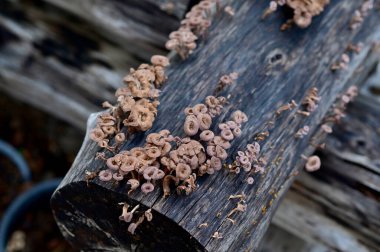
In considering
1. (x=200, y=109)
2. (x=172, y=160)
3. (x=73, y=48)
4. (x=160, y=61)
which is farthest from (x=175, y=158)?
(x=73, y=48)

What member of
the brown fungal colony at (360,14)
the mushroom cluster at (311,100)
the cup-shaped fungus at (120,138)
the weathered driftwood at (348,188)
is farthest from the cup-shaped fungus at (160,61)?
the weathered driftwood at (348,188)

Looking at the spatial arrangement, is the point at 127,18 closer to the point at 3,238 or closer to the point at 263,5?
the point at 263,5

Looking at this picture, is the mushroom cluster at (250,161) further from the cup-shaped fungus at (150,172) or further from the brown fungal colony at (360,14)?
the brown fungal colony at (360,14)

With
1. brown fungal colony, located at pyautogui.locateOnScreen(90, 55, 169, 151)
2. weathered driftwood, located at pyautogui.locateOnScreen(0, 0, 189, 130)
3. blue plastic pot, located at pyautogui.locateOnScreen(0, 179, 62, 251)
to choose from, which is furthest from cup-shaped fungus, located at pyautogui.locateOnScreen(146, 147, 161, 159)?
blue plastic pot, located at pyautogui.locateOnScreen(0, 179, 62, 251)

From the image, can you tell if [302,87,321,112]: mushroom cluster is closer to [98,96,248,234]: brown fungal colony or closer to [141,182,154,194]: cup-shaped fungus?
[98,96,248,234]: brown fungal colony

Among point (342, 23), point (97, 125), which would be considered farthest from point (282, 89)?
point (97, 125)

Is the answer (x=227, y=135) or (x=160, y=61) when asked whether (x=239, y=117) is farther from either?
(x=160, y=61)
